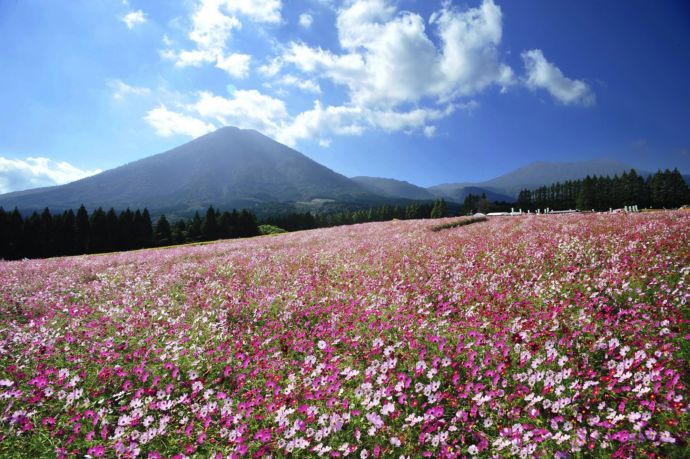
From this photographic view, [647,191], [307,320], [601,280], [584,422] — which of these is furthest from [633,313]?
[647,191]

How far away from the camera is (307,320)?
23.4ft

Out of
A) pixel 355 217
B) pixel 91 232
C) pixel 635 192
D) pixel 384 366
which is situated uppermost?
pixel 635 192

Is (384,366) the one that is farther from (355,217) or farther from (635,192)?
(635,192)

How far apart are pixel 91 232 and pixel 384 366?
72.6 meters

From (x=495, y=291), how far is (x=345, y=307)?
3476 mm

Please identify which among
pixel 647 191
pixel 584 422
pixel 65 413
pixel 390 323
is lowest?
pixel 65 413

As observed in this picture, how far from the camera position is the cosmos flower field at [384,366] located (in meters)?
3.47

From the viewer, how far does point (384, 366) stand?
436 centimetres

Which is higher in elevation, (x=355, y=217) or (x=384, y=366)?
(x=355, y=217)

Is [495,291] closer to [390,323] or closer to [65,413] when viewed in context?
[390,323]

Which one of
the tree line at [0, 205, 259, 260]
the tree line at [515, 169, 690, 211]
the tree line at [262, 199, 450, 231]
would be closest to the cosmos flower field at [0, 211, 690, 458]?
the tree line at [0, 205, 259, 260]

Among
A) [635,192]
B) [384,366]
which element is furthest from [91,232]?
[635,192]

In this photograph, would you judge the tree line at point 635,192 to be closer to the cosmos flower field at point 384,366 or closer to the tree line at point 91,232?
the tree line at point 91,232

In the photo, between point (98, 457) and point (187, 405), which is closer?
point (98, 457)
